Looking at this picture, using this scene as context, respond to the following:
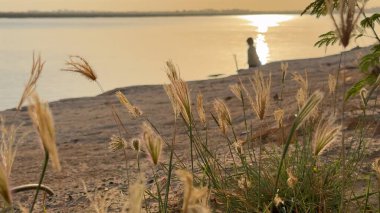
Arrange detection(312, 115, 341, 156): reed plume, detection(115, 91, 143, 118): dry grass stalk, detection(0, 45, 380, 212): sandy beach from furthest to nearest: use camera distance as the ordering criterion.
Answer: detection(0, 45, 380, 212): sandy beach, detection(115, 91, 143, 118): dry grass stalk, detection(312, 115, 341, 156): reed plume

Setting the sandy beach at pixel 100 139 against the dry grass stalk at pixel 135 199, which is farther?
the sandy beach at pixel 100 139

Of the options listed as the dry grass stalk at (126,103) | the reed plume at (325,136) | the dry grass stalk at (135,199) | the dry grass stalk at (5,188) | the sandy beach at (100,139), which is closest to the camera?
the dry grass stalk at (135,199)

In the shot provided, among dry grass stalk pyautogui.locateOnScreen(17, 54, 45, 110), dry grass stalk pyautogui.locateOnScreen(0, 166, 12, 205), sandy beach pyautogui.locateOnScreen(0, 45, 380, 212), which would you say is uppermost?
dry grass stalk pyautogui.locateOnScreen(17, 54, 45, 110)

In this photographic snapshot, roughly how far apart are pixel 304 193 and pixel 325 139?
1.10 m

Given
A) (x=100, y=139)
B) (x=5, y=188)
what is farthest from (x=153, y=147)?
(x=100, y=139)

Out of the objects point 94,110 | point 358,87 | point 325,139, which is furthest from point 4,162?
point 94,110

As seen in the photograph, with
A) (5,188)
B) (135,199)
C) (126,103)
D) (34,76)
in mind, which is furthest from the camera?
(126,103)

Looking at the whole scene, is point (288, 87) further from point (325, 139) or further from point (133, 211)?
point (133, 211)

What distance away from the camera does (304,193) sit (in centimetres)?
225

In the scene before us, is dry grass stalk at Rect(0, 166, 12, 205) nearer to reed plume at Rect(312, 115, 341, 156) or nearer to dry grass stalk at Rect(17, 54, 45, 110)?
dry grass stalk at Rect(17, 54, 45, 110)

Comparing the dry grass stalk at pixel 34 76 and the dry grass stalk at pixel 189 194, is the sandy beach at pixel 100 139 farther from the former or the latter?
the dry grass stalk at pixel 189 194

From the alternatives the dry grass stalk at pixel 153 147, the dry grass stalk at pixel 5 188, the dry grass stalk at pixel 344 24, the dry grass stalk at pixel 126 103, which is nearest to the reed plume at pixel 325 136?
the dry grass stalk at pixel 344 24

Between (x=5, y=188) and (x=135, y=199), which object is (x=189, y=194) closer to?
(x=135, y=199)

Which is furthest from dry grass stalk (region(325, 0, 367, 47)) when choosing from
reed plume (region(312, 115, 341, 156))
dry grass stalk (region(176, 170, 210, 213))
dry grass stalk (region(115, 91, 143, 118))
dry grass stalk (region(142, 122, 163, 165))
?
dry grass stalk (region(115, 91, 143, 118))
